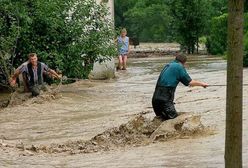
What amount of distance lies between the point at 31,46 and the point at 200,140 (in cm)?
1012

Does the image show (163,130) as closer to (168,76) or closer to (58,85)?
(168,76)

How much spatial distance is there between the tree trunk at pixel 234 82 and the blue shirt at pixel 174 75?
6.10 metres

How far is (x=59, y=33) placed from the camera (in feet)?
70.2

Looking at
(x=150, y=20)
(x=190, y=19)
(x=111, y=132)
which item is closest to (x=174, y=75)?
(x=111, y=132)

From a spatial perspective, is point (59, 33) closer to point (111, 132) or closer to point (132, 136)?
point (111, 132)

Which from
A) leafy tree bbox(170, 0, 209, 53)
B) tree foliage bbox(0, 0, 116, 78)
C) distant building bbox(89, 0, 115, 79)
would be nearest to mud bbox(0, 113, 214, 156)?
tree foliage bbox(0, 0, 116, 78)

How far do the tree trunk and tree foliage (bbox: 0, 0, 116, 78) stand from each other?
13963mm

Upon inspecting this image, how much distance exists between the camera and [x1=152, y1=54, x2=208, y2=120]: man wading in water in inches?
488

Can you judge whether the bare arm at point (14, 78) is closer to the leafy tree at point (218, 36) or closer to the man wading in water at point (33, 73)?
the man wading in water at point (33, 73)

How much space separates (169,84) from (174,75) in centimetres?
20

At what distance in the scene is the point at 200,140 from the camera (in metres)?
11.7

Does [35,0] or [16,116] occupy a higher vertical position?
[35,0]

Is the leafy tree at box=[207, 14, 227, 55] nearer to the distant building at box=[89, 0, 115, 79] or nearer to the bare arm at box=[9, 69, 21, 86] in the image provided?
the distant building at box=[89, 0, 115, 79]

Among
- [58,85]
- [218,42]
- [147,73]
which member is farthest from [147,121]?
[218,42]
